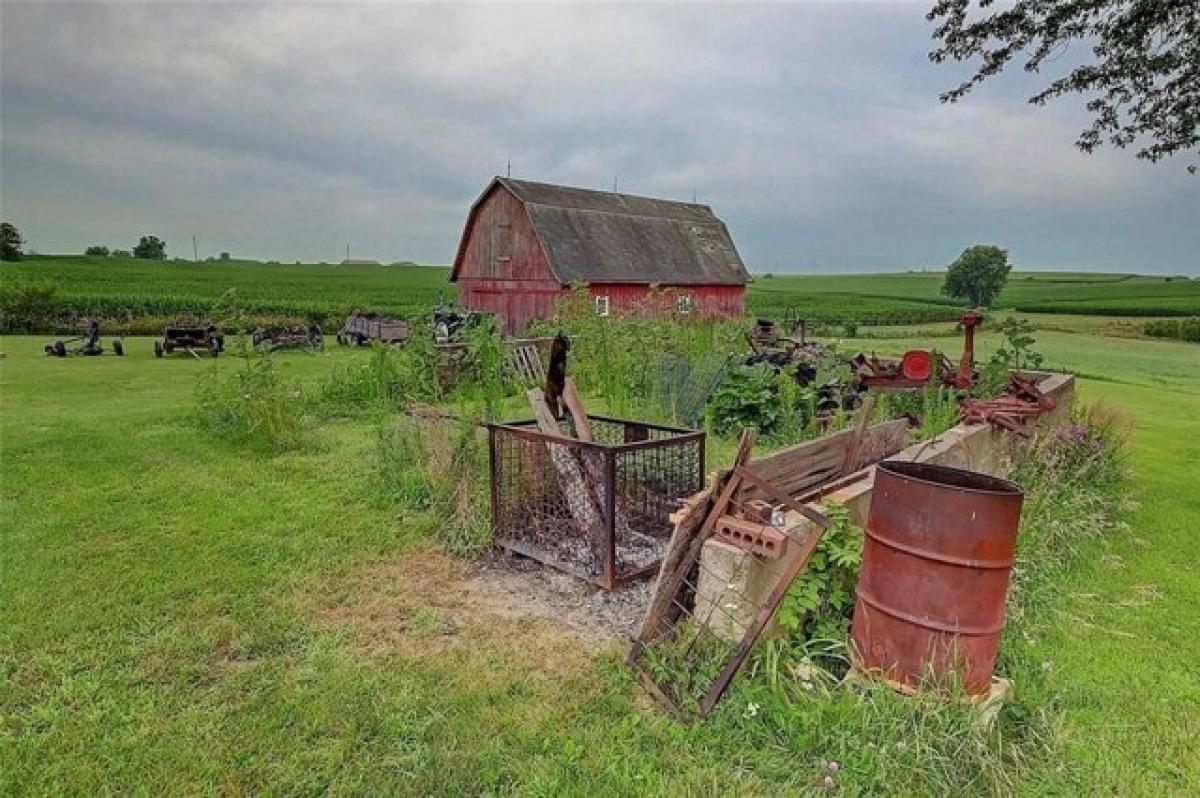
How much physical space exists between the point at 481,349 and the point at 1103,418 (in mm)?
6270

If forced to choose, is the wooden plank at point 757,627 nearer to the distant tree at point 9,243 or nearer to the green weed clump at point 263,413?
the green weed clump at point 263,413

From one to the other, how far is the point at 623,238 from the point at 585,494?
21.7m

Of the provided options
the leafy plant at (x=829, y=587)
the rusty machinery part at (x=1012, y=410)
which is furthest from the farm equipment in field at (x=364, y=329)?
the leafy plant at (x=829, y=587)

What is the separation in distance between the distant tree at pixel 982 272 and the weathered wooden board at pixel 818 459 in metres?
61.9

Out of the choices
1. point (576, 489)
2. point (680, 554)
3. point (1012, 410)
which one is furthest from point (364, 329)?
point (680, 554)

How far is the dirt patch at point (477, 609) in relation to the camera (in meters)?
3.20

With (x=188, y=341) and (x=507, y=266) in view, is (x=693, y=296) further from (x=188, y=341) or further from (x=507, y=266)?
(x=188, y=341)

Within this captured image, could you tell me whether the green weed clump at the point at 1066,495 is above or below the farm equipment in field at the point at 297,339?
below

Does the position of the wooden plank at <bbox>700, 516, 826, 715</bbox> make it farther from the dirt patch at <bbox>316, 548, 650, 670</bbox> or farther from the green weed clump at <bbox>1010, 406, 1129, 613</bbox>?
the green weed clump at <bbox>1010, 406, 1129, 613</bbox>

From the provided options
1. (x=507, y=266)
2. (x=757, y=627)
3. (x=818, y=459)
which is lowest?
(x=757, y=627)

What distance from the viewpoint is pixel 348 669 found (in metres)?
2.97

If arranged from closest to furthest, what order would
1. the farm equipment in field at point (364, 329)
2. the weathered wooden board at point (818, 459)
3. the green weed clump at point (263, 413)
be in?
1. the weathered wooden board at point (818, 459)
2. the green weed clump at point (263, 413)
3. the farm equipment in field at point (364, 329)

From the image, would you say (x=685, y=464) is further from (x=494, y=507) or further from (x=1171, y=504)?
(x=1171, y=504)

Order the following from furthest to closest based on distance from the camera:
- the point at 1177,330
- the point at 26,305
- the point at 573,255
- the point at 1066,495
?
1. the point at 1177,330
2. the point at 573,255
3. the point at 26,305
4. the point at 1066,495
